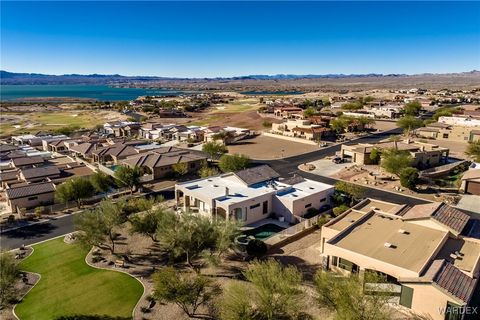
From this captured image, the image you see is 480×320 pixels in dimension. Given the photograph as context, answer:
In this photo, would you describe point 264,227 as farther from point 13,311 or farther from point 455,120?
point 455,120

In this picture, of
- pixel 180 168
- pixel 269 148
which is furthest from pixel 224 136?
pixel 180 168

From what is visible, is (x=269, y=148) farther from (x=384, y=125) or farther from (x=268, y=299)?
(x=268, y=299)

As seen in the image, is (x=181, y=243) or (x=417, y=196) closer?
(x=181, y=243)

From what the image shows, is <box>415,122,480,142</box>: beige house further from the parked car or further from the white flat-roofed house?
the white flat-roofed house

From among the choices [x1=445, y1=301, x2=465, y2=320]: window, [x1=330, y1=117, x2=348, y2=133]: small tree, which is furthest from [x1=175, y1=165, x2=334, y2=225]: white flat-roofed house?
[x1=330, y1=117, x2=348, y2=133]: small tree

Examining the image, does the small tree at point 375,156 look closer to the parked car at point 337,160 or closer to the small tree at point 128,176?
the parked car at point 337,160

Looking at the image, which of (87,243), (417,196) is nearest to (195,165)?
(87,243)
